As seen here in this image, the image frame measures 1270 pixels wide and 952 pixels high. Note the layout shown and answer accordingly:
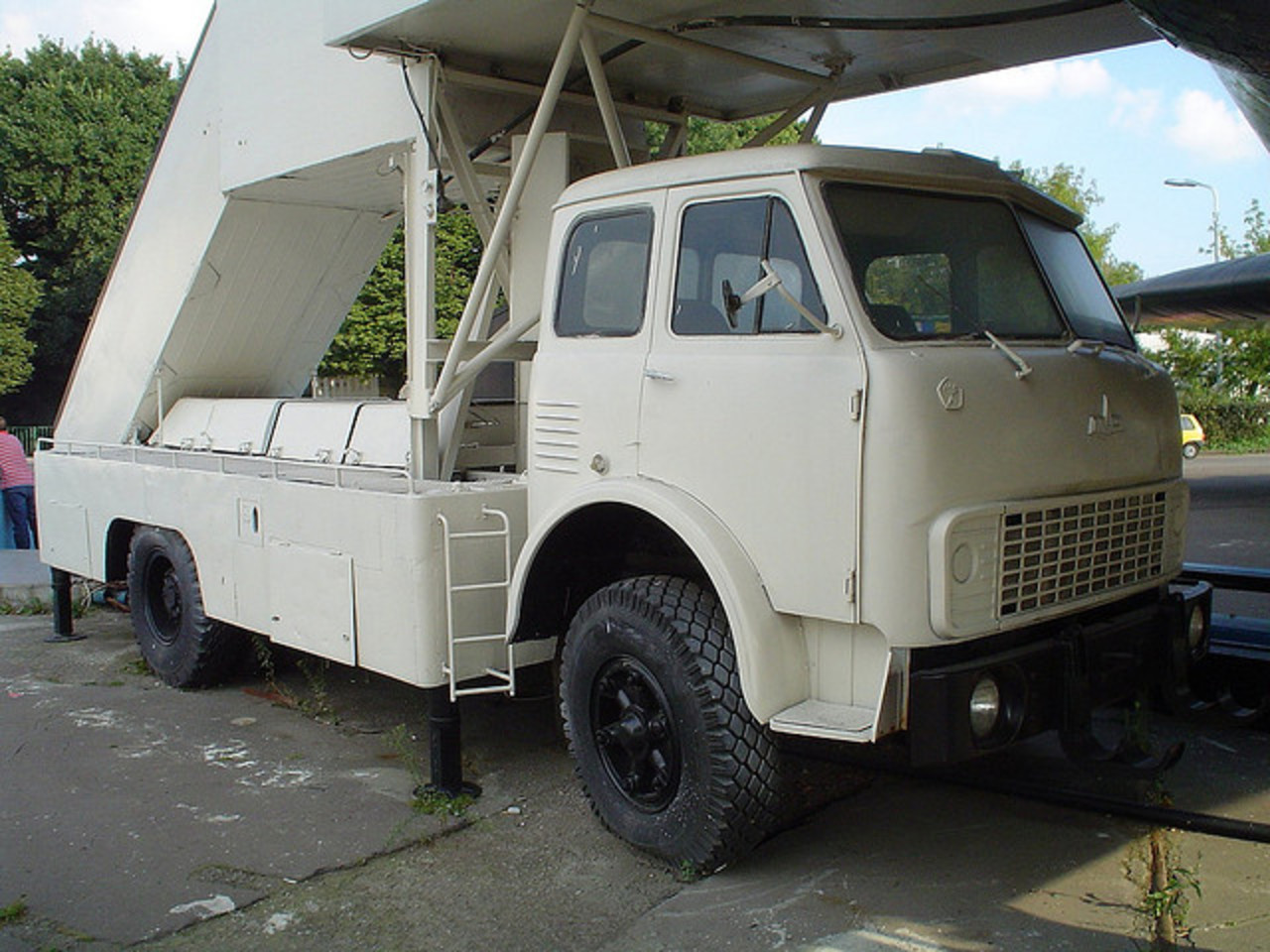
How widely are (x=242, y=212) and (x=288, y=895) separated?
417 cm

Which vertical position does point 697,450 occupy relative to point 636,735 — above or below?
above

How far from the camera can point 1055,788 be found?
15.4 ft

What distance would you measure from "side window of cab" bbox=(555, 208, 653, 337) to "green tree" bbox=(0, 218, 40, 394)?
25.1m

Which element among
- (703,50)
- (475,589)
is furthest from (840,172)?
(475,589)

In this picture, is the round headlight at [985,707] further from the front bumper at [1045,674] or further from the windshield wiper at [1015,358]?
the windshield wiper at [1015,358]

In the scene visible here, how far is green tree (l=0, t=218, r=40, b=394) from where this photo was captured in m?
26.0

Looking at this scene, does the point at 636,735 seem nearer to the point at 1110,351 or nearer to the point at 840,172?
the point at 840,172

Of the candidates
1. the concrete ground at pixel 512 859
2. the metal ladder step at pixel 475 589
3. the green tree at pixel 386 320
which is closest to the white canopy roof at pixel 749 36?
the metal ladder step at pixel 475 589

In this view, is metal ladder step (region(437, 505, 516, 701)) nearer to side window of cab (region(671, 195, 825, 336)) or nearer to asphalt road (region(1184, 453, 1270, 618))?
side window of cab (region(671, 195, 825, 336))

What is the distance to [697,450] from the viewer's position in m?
4.15

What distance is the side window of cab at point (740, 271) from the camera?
3.98 metres

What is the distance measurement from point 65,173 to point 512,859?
28.5m

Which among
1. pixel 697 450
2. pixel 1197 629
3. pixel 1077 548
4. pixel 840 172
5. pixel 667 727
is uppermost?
pixel 840 172

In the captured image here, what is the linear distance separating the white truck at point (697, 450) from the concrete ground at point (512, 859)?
36 centimetres
